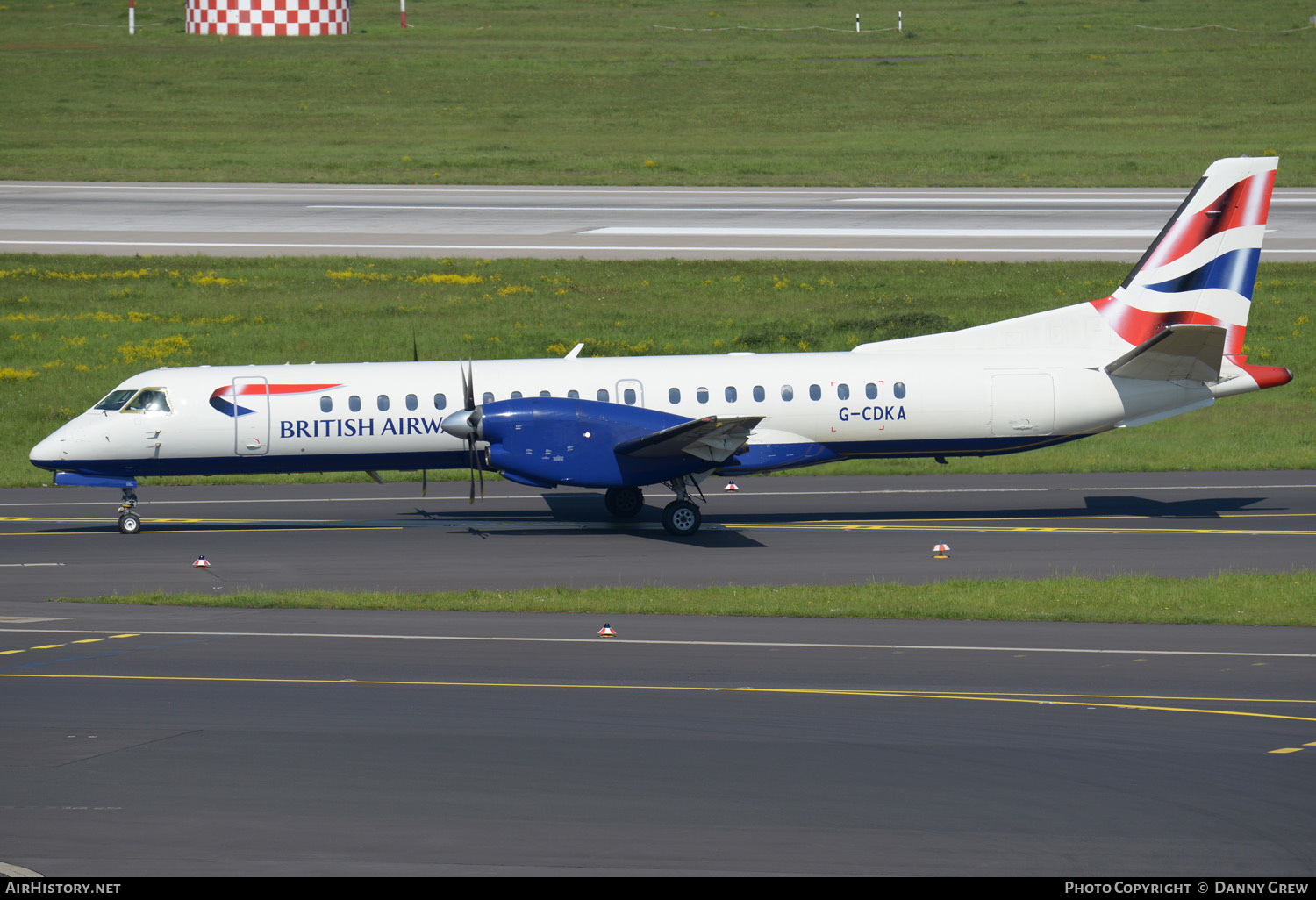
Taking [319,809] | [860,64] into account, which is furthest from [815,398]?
[860,64]

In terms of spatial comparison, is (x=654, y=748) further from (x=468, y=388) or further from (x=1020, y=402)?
(x=1020, y=402)

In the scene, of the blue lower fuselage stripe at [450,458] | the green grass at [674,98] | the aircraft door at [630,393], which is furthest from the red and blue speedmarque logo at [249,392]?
the green grass at [674,98]

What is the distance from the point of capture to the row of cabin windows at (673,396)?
27609 mm

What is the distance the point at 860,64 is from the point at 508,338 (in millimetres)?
53208

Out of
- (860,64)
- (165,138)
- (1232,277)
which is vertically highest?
(860,64)

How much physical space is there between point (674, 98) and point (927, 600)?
64.2 meters

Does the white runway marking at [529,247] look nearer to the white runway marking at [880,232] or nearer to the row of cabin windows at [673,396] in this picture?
the white runway marking at [880,232]

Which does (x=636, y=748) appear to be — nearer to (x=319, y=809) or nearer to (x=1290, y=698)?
(x=319, y=809)

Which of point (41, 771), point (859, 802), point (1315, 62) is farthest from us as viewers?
point (1315, 62)

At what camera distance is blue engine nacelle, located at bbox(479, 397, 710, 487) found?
26031 mm

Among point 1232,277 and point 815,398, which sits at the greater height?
point 1232,277

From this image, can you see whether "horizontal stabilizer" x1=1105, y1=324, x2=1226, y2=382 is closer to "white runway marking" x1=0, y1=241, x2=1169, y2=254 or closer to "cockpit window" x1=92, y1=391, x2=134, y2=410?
"cockpit window" x1=92, y1=391, x2=134, y2=410

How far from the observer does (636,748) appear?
1470cm

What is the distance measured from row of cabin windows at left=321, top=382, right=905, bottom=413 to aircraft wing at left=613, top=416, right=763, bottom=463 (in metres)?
1.24
